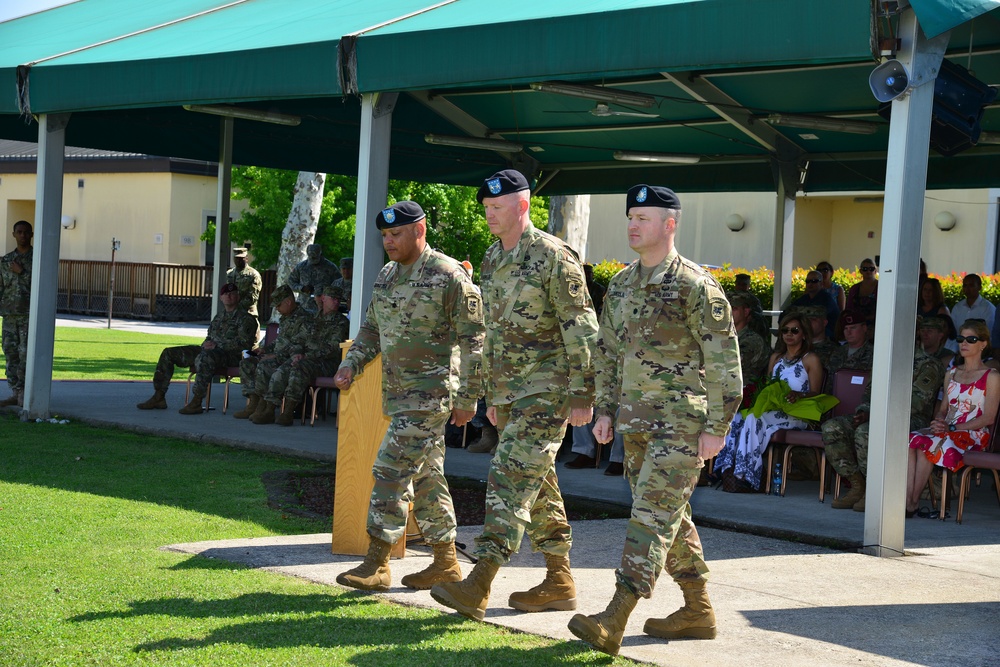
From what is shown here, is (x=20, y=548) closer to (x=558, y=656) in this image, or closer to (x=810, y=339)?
(x=558, y=656)

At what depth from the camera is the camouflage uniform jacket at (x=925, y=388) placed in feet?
31.0

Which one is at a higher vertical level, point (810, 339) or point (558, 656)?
point (810, 339)

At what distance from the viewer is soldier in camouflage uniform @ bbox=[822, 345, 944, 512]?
9.01m

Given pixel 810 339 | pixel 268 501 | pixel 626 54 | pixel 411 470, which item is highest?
pixel 626 54

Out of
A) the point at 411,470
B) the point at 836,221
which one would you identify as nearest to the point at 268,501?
the point at 411,470

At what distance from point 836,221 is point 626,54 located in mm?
24468

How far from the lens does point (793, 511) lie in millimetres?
8867

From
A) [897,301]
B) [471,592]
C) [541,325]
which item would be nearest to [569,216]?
[897,301]

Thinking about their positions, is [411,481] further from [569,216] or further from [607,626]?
[569,216]

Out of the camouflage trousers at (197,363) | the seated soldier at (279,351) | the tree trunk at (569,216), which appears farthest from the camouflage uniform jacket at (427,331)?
the tree trunk at (569,216)

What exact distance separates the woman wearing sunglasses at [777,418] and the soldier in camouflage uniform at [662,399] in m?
4.37

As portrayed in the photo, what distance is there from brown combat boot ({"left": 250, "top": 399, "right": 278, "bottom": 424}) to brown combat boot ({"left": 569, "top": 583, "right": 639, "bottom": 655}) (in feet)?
26.8

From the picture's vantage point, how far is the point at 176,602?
5.68 meters

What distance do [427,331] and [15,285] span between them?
8.27 m
